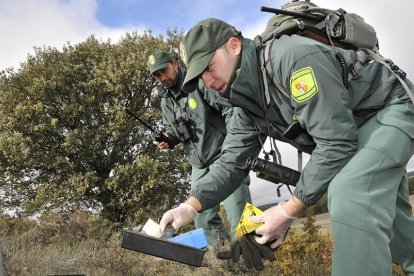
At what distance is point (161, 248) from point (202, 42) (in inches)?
41.4

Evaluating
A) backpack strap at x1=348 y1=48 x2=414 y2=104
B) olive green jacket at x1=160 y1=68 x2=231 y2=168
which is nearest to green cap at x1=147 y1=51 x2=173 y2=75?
olive green jacket at x1=160 y1=68 x2=231 y2=168

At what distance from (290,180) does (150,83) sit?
15.1m

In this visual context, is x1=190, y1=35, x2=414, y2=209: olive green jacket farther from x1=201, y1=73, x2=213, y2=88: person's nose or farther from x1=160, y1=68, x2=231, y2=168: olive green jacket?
x1=160, y1=68, x2=231, y2=168: olive green jacket

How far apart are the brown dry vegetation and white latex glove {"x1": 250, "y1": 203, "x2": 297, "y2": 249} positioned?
187 cm

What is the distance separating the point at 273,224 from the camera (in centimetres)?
215

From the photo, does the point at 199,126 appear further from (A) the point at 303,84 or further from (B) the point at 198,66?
(A) the point at 303,84

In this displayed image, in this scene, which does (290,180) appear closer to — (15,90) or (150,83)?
(150,83)

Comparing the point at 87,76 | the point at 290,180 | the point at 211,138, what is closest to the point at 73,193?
the point at 87,76

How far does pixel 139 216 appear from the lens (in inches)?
569

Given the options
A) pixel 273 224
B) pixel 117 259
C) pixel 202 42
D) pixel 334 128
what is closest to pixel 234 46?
pixel 202 42

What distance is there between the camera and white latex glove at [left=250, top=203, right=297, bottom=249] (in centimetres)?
212

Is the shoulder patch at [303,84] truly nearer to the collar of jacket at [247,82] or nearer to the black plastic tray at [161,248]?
the collar of jacket at [247,82]

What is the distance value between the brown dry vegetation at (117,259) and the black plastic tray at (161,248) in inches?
72.6

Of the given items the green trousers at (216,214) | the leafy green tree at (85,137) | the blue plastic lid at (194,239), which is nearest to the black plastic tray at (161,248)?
the blue plastic lid at (194,239)
